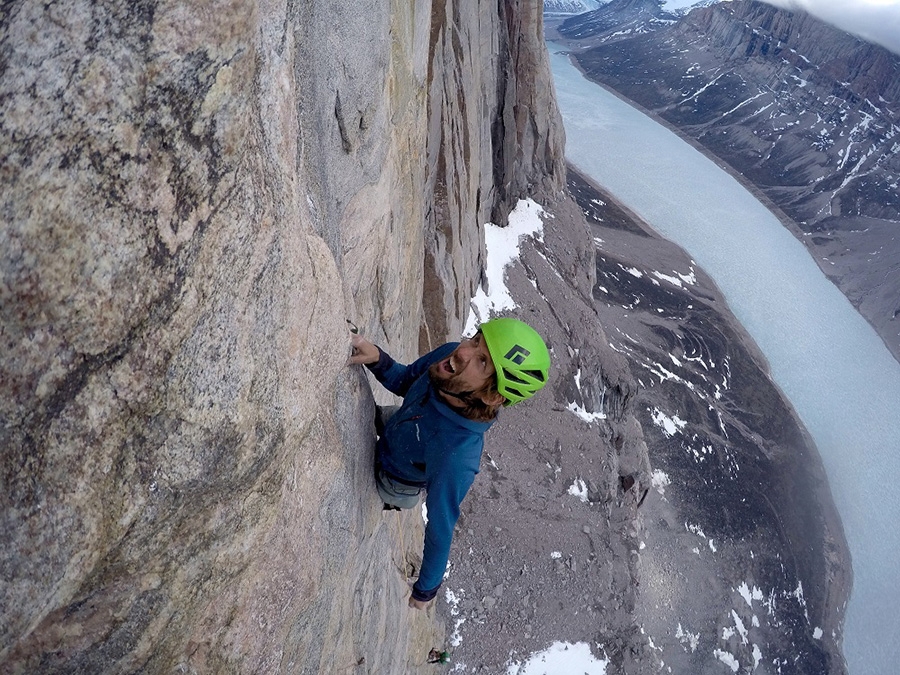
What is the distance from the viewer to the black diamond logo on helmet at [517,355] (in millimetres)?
4320

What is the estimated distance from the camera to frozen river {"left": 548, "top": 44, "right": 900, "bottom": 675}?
3813 centimetres

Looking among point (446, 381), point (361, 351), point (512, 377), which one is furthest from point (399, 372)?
point (512, 377)

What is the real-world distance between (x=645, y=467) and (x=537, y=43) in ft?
74.0

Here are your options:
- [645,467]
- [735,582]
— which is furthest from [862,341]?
[645,467]

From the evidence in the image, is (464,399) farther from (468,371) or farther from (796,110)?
(796,110)

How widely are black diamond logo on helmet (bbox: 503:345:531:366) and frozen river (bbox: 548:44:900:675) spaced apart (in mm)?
38415

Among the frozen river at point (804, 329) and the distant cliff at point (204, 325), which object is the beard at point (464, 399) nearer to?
the distant cliff at point (204, 325)

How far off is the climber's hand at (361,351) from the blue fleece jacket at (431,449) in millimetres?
130

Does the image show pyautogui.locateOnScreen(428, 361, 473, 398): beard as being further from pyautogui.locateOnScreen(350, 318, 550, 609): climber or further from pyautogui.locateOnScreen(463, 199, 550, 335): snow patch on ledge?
pyautogui.locateOnScreen(463, 199, 550, 335): snow patch on ledge

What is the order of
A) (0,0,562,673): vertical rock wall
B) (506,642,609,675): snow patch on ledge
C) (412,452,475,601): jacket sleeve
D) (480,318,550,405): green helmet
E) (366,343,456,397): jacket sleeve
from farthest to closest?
(506,642,609,675): snow patch on ledge → (366,343,456,397): jacket sleeve → (412,452,475,601): jacket sleeve → (480,318,550,405): green helmet → (0,0,562,673): vertical rock wall

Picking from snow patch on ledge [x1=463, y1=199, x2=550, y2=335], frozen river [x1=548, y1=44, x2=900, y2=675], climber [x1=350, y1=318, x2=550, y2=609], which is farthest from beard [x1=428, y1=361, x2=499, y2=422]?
frozen river [x1=548, y1=44, x2=900, y2=675]

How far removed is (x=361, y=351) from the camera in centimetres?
461

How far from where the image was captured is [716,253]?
68750 mm

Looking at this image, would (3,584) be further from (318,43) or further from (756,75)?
(756,75)
